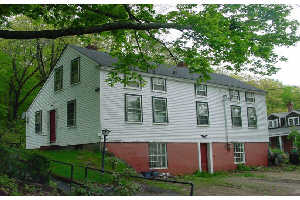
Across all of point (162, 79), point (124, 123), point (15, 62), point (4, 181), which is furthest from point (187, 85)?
point (15, 62)

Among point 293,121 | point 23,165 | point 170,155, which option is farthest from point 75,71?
point 293,121

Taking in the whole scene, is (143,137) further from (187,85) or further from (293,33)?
(293,33)

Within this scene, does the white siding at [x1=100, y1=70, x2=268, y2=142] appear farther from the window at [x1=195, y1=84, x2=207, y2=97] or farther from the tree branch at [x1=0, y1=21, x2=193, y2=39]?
the tree branch at [x1=0, y1=21, x2=193, y2=39]

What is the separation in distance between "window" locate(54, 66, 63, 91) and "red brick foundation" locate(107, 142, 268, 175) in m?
6.75

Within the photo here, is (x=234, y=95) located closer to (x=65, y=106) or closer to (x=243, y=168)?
(x=243, y=168)

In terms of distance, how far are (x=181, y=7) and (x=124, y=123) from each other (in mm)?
7458

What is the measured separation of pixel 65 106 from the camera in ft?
64.8

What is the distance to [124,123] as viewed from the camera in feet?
56.4

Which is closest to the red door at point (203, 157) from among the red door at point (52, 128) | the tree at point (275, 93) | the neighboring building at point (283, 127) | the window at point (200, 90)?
the window at point (200, 90)

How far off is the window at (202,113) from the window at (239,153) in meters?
3.83

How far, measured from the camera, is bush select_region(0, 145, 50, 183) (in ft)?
27.8

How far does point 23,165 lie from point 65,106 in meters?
11.1

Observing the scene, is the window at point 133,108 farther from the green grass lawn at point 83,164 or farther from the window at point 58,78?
the window at point 58,78

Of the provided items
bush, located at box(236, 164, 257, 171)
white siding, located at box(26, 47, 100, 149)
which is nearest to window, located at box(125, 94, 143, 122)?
white siding, located at box(26, 47, 100, 149)
